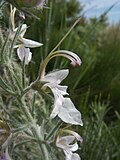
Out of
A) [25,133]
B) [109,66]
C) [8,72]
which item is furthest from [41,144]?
[109,66]

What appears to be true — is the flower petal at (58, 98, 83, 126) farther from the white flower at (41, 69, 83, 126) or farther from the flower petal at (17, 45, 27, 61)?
the flower petal at (17, 45, 27, 61)

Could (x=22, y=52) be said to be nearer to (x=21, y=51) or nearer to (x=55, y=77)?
(x=21, y=51)

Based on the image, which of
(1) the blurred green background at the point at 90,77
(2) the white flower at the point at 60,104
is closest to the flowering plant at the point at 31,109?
(2) the white flower at the point at 60,104

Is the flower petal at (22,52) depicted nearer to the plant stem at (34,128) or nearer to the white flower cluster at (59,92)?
the white flower cluster at (59,92)

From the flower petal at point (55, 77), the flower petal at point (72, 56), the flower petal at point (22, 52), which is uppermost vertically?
the flower petal at point (22, 52)

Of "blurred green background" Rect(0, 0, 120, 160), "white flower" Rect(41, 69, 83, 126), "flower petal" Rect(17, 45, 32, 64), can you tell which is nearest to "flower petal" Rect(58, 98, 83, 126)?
"white flower" Rect(41, 69, 83, 126)

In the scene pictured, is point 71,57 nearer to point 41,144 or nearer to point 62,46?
point 41,144

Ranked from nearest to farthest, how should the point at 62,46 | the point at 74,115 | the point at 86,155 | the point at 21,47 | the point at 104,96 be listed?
the point at 74,115 < the point at 21,47 < the point at 86,155 < the point at 62,46 < the point at 104,96
